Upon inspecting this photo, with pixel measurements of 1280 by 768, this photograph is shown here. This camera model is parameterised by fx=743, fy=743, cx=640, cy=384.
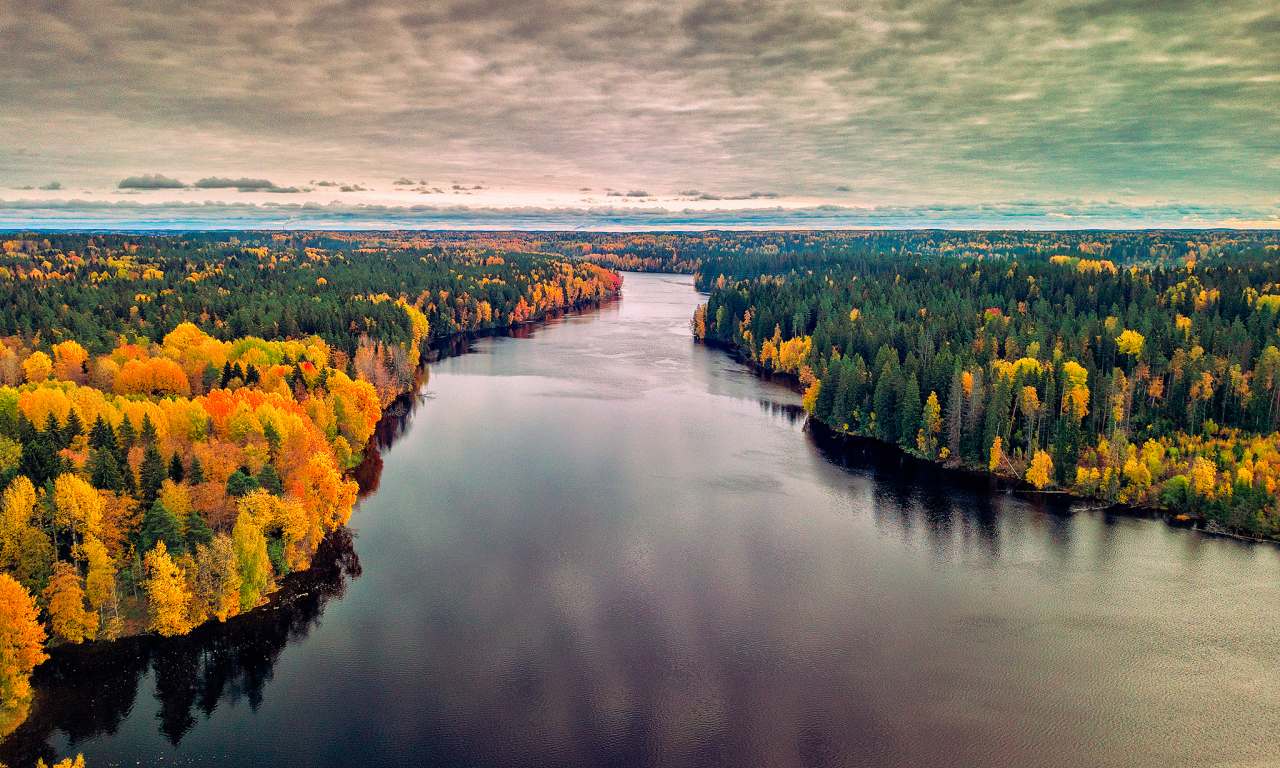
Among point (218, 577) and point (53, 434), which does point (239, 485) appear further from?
point (53, 434)

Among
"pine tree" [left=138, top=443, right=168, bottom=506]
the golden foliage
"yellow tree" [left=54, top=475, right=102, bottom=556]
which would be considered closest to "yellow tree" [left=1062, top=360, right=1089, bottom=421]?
"pine tree" [left=138, top=443, right=168, bottom=506]

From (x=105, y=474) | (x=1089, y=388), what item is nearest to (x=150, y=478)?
(x=105, y=474)

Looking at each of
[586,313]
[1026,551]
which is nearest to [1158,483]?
[1026,551]

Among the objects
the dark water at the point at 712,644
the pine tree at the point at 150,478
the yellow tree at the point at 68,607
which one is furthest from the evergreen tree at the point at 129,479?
the dark water at the point at 712,644

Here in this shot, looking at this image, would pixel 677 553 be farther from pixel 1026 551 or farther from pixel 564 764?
pixel 1026 551

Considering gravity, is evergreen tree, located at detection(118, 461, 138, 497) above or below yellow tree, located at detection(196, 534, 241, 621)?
above

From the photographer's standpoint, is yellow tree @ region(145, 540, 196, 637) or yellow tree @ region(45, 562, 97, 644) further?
yellow tree @ region(145, 540, 196, 637)

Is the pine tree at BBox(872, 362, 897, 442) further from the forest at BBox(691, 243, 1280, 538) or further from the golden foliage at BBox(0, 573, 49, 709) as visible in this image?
the golden foliage at BBox(0, 573, 49, 709)
